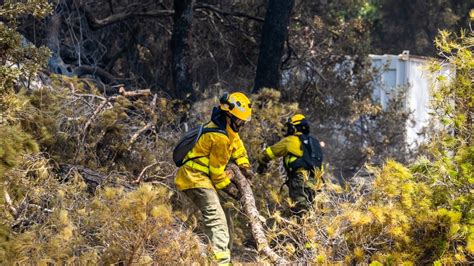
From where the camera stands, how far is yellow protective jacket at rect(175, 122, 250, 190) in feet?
21.9

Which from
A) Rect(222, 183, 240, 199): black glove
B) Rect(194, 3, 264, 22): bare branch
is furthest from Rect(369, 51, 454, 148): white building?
Rect(222, 183, 240, 199): black glove

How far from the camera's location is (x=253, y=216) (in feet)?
22.1

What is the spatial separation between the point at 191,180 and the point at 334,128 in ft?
22.1

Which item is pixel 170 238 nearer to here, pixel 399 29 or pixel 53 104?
pixel 53 104

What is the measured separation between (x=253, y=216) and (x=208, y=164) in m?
0.62

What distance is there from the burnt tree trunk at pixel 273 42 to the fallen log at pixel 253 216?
13.9 ft

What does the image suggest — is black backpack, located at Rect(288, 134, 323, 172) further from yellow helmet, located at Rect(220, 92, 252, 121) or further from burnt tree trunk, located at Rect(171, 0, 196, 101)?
burnt tree trunk, located at Rect(171, 0, 196, 101)

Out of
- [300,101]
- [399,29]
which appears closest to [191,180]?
[300,101]

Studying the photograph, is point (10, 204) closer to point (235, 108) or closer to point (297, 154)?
point (235, 108)

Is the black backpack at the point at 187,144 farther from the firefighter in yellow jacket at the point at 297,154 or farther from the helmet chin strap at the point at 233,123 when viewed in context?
the firefighter in yellow jacket at the point at 297,154

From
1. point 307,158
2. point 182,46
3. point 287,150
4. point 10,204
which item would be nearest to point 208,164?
point 10,204

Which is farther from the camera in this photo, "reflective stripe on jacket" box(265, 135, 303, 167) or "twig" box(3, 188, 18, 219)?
"reflective stripe on jacket" box(265, 135, 303, 167)

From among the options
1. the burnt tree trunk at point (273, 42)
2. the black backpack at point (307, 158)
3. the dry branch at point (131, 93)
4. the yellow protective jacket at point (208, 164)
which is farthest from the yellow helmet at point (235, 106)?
the burnt tree trunk at point (273, 42)

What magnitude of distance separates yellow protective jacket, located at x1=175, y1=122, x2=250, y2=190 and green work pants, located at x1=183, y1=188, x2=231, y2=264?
7 centimetres
